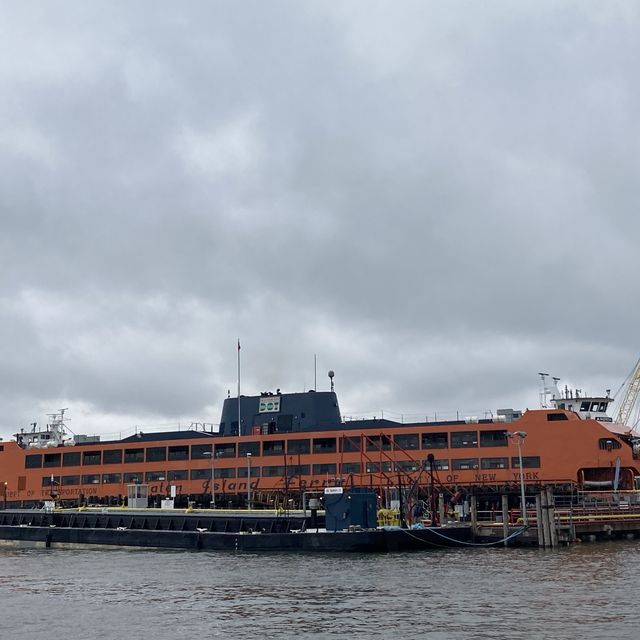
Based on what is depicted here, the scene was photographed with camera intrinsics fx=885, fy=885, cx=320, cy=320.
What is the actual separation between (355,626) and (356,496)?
105 feet

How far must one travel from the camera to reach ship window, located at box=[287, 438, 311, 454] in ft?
365

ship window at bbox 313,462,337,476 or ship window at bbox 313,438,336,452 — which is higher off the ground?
ship window at bbox 313,438,336,452

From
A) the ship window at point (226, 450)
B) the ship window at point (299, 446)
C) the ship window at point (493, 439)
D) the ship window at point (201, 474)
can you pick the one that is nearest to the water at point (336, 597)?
the ship window at point (493, 439)

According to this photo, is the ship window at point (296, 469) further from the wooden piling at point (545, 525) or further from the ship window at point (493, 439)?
the wooden piling at point (545, 525)

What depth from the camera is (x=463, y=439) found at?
339 ft

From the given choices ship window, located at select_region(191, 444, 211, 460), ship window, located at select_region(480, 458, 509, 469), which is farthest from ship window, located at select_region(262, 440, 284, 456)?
ship window, located at select_region(480, 458, 509, 469)

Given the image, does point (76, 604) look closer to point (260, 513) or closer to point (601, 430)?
point (260, 513)

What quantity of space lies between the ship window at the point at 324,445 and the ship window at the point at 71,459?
37495 millimetres

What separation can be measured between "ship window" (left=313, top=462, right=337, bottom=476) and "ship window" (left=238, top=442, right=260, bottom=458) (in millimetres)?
8304

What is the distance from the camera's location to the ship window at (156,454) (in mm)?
120375

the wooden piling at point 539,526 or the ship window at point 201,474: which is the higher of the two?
the ship window at point 201,474

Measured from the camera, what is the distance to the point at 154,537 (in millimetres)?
78688

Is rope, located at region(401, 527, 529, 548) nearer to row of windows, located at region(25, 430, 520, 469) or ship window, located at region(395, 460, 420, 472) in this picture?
row of windows, located at region(25, 430, 520, 469)

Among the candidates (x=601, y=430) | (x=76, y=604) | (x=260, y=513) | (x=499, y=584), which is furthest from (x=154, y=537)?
(x=601, y=430)
